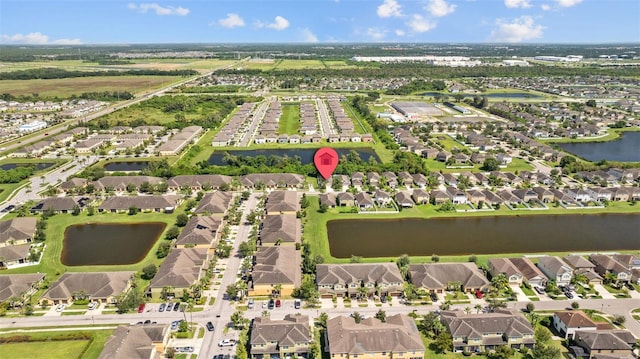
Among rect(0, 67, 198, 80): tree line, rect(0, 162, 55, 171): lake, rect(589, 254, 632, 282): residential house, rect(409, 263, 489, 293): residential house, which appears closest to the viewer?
rect(409, 263, 489, 293): residential house

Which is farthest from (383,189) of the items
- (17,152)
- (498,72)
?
(498,72)

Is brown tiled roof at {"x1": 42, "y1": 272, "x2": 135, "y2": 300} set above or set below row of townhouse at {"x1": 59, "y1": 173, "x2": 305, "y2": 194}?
below

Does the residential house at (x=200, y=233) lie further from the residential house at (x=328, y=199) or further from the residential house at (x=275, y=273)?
the residential house at (x=328, y=199)

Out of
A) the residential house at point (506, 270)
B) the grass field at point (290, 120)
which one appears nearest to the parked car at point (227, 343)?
the residential house at point (506, 270)

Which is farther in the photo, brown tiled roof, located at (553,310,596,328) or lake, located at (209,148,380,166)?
lake, located at (209,148,380,166)

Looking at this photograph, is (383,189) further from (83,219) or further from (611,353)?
(83,219)

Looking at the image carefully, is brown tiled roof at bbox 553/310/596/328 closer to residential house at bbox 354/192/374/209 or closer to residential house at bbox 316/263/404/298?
residential house at bbox 316/263/404/298

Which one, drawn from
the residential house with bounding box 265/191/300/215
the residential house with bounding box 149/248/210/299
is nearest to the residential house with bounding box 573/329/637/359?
the residential house with bounding box 149/248/210/299

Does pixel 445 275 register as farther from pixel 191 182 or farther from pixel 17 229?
pixel 17 229

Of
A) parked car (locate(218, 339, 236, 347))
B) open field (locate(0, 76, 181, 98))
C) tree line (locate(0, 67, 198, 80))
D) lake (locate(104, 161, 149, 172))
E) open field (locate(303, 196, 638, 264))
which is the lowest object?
parked car (locate(218, 339, 236, 347))
